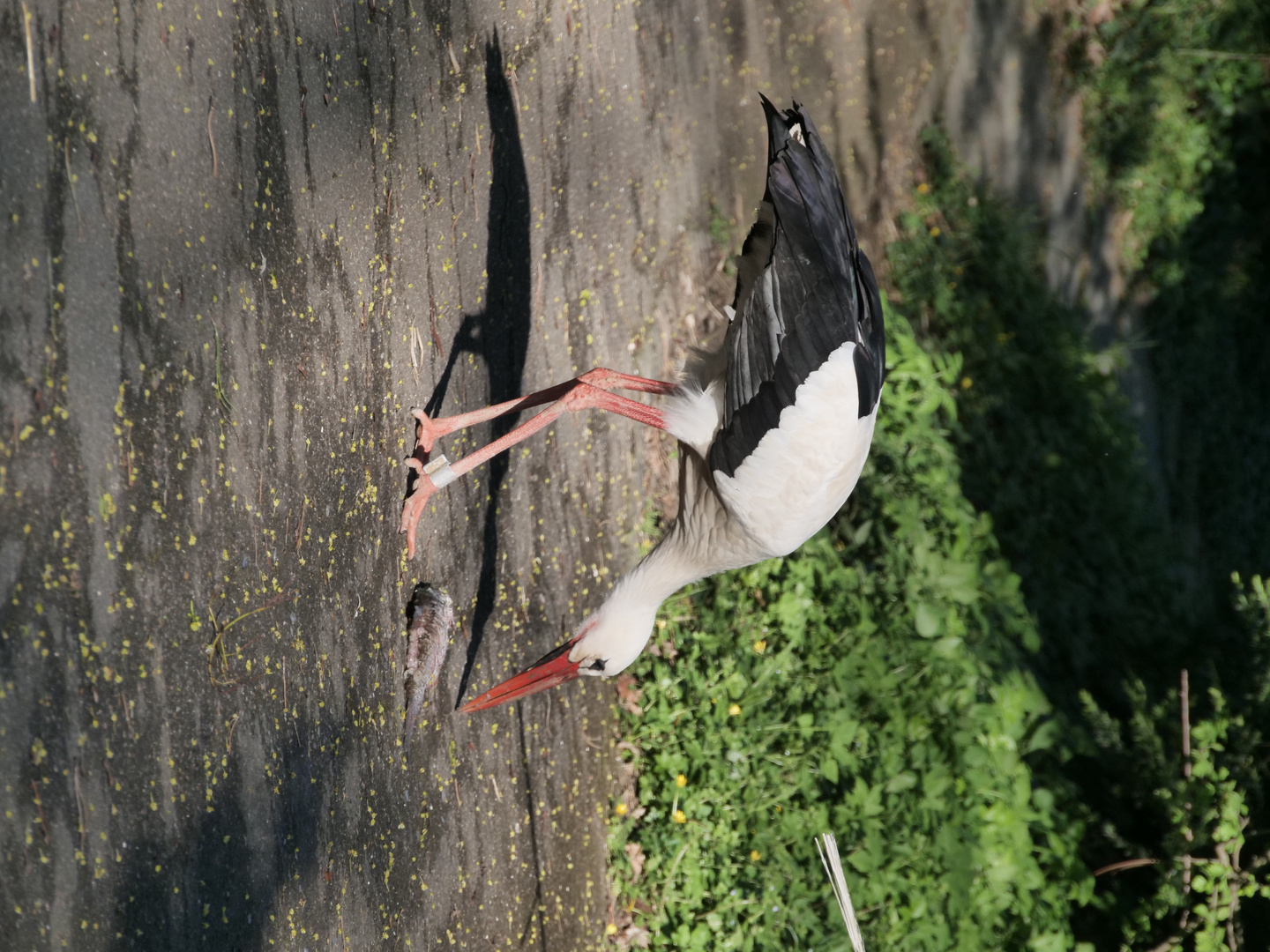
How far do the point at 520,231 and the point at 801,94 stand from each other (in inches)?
77.9

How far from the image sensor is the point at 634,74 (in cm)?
409

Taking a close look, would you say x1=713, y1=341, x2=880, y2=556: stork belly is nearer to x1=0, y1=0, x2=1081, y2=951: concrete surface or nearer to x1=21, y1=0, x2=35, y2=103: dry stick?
x1=0, y1=0, x2=1081, y2=951: concrete surface

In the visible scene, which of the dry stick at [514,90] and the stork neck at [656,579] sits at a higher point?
the dry stick at [514,90]

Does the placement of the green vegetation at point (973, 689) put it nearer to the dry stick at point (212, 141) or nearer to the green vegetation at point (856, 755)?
the green vegetation at point (856, 755)

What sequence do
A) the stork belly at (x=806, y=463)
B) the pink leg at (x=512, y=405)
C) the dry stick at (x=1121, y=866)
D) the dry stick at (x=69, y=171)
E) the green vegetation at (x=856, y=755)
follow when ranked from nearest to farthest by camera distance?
the dry stick at (x=69, y=171) → the stork belly at (x=806, y=463) → the pink leg at (x=512, y=405) → the green vegetation at (x=856, y=755) → the dry stick at (x=1121, y=866)

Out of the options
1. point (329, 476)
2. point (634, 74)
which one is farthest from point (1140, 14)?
point (329, 476)

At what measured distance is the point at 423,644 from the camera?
2.97 metres

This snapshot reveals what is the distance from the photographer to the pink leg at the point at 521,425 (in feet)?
9.41

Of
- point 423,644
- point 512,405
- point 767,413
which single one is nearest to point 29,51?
point 512,405

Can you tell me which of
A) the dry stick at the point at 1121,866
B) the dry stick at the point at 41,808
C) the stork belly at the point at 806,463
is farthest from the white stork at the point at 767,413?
the dry stick at the point at 1121,866

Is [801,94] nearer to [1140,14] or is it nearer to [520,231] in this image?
[520,231]

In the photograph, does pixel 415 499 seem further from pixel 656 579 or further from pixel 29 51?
pixel 29 51

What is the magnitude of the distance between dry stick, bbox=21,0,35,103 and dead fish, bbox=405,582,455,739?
5.36 feet

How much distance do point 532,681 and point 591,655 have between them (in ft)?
0.65
